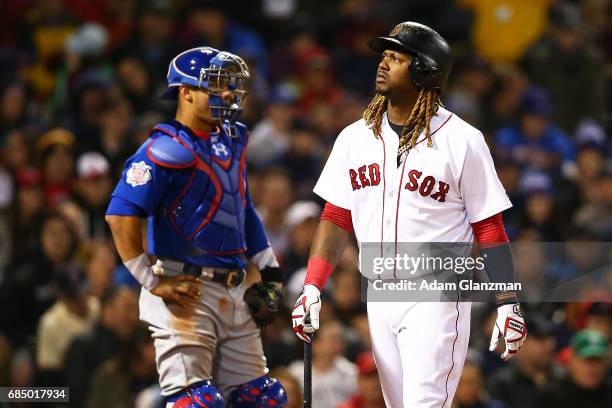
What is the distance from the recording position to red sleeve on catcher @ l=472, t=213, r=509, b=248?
551cm

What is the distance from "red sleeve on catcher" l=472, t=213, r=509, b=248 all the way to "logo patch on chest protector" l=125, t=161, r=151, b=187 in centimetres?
145

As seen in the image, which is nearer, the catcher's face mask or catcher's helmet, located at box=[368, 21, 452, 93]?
catcher's helmet, located at box=[368, 21, 452, 93]

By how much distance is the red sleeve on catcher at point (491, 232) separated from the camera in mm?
5508

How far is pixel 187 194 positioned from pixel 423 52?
1219 mm

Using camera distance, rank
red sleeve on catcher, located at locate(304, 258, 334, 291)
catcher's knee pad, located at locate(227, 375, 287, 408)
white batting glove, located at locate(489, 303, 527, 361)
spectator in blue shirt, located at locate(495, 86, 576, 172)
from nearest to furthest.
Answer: white batting glove, located at locate(489, 303, 527, 361)
red sleeve on catcher, located at locate(304, 258, 334, 291)
catcher's knee pad, located at locate(227, 375, 287, 408)
spectator in blue shirt, located at locate(495, 86, 576, 172)

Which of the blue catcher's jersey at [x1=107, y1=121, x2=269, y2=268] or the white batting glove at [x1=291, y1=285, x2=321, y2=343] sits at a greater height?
the blue catcher's jersey at [x1=107, y1=121, x2=269, y2=268]

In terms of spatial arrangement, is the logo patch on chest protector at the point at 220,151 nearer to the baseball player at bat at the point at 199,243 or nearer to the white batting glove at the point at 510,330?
the baseball player at bat at the point at 199,243

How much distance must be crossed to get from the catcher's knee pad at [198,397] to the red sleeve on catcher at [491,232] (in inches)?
52.1

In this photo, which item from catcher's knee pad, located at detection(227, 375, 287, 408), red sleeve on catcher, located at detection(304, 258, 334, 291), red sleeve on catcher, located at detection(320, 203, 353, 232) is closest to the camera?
red sleeve on catcher, located at detection(304, 258, 334, 291)

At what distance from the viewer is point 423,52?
5.55m

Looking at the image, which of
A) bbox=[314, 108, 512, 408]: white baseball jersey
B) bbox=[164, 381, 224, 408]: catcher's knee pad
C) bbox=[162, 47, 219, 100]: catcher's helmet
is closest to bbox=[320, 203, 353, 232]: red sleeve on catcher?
bbox=[314, 108, 512, 408]: white baseball jersey

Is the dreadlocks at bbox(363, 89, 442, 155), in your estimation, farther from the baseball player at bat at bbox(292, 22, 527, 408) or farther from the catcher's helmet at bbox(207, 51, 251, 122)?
the catcher's helmet at bbox(207, 51, 251, 122)

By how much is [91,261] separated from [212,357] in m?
3.15

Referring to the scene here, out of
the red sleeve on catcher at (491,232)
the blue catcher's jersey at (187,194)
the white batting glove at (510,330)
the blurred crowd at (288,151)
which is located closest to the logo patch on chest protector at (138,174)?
the blue catcher's jersey at (187,194)
